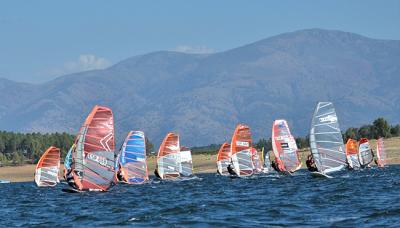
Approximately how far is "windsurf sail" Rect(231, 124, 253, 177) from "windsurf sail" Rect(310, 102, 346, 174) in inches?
682

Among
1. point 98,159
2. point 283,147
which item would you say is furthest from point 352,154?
point 98,159

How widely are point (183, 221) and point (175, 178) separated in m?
48.9

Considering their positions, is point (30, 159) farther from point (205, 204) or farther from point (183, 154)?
point (205, 204)

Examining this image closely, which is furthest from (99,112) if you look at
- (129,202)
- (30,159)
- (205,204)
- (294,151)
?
(30,159)

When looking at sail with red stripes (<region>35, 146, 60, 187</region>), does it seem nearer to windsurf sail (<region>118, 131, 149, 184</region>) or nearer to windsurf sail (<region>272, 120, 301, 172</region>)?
windsurf sail (<region>118, 131, 149, 184</region>)

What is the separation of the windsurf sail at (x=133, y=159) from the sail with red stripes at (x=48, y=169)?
1479 cm

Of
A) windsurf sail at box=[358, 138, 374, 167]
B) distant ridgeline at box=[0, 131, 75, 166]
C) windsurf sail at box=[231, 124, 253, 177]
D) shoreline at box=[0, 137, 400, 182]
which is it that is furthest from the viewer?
distant ridgeline at box=[0, 131, 75, 166]

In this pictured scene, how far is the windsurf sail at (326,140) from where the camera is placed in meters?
59.8

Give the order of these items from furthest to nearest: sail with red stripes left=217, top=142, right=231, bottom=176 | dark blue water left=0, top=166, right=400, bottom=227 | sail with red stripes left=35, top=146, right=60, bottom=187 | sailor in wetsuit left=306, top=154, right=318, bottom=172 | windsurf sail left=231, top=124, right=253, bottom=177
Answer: sail with red stripes left=217, top=142, right=231, bottom=176
sail with red stripes left=35, top=146, right=60, bottom=187
windsurf sail left=231, top=124, right=253, bottom=177
sailor in wetsuit left=306, top=154, right=318, bottom=172
dark blue water left=0, top=166, right=400, bottom=227

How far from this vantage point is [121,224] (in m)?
31.4

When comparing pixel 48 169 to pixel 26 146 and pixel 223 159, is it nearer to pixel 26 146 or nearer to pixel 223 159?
pixel 223 159

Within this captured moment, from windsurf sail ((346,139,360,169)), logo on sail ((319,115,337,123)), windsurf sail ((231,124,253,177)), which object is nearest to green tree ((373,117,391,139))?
windsurf sail ((346,139,360,169))

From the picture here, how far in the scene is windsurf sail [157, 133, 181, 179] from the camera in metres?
80.6

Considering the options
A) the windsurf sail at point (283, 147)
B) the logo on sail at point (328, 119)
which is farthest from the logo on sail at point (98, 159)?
the windsurf sail at point (283, 147)
